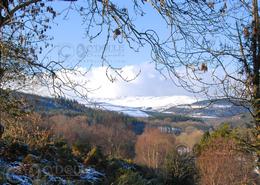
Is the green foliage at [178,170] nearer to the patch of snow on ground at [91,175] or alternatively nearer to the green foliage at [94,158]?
the green foliage at [94,158]

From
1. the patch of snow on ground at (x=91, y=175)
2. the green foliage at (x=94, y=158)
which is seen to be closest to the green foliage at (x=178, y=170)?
the green foliage at (x=94, y=158)

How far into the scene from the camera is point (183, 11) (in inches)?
203

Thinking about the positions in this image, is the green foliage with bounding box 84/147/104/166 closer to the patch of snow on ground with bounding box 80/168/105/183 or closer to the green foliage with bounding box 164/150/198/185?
the patch of snow on ground with bounding box 80/168/105/183

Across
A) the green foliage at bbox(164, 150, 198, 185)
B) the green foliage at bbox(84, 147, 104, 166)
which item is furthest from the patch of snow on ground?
the green foliage at bbox(164, 150, 198, 185)

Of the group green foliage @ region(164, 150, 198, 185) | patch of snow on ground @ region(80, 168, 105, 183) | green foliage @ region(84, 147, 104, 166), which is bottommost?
green foliage @ region(164, 150, 198, 185)

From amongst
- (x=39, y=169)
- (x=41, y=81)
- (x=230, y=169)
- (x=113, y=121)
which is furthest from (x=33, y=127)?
(x=113, y=121)

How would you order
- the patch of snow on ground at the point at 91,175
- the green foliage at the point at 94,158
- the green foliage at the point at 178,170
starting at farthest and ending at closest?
the green foliage at the point at 178,170, the green foliage at the point at 94,158, the patch of snow on ground at the point at 91,175

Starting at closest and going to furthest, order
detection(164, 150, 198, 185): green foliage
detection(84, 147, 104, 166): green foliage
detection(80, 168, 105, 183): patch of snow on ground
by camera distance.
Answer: detection(80, 168, 105, 183): patch of snow on ground → detection(84, 147, 104, 166): green foliage → detection(164, 150, 198, 185): green foliage

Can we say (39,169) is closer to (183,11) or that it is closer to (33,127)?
(33,127)

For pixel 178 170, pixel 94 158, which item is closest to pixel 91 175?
pixel 94 158

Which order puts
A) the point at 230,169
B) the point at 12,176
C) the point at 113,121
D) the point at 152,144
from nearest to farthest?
the point at 12,176, the point at 230,169, the point at 152,144, the point at 113,121

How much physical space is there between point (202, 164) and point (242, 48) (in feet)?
77.0

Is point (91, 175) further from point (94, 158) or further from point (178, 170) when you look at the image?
point (178, 170)

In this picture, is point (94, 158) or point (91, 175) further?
point (94, 158)
